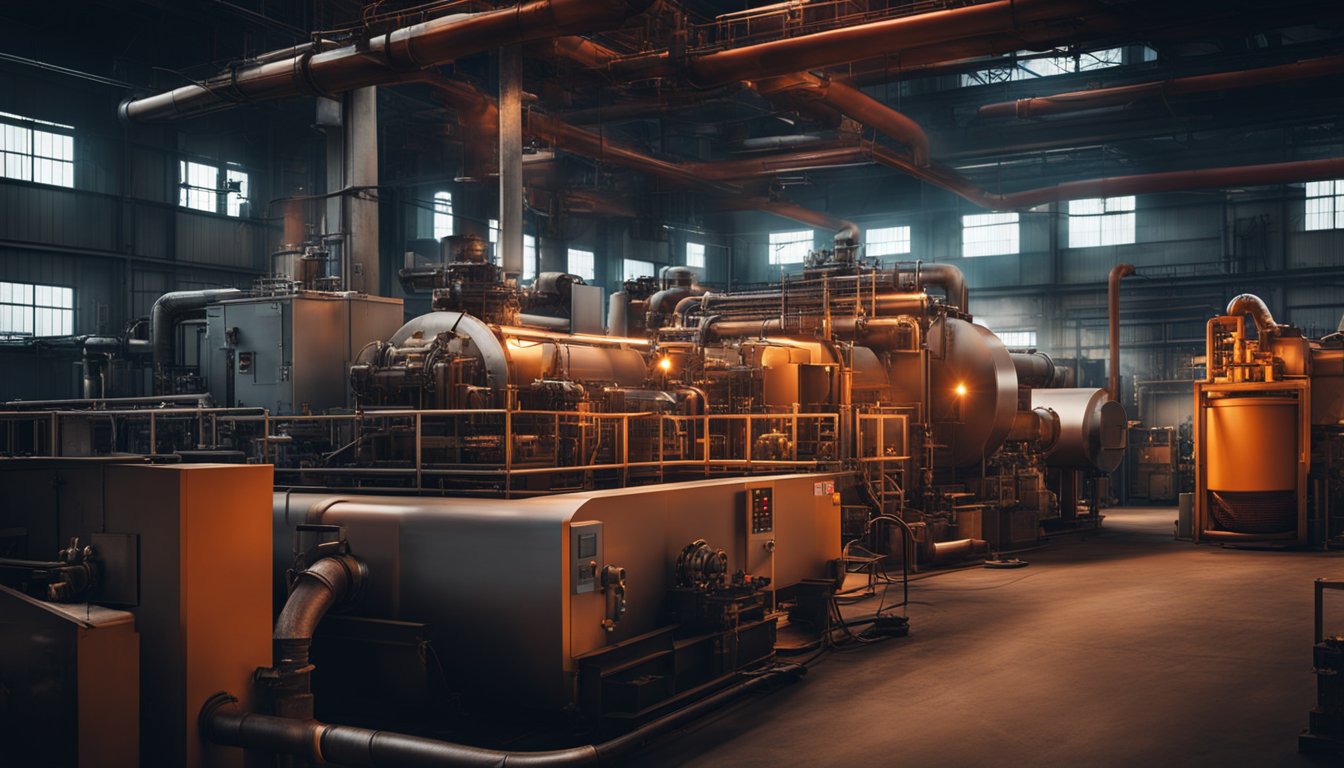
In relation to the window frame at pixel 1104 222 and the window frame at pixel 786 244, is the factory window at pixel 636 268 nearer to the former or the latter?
the window frame at pixel 786 244

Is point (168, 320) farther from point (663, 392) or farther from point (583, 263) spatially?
point (583, 263)

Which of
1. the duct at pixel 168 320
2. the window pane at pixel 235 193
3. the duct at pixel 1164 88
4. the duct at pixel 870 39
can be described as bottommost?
the duct at pixel 168 320

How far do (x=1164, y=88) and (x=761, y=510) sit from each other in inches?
753

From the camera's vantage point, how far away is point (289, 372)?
16.7 meters

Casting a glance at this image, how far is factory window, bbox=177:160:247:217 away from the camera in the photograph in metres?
27.6

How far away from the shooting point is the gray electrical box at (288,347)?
55.1ft

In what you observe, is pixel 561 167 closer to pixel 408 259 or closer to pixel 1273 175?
pixel 408 259

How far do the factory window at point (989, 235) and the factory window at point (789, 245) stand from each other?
17.5 ft

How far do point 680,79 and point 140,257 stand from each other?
14355 millimetres

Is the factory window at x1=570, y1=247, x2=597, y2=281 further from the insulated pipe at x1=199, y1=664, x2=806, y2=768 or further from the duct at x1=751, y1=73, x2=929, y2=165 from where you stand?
the insulated pipe at x1=199, y1=664, x2=806, y2=768

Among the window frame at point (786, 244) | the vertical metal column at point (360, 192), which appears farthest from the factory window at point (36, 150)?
the window frame at point (786, 244)

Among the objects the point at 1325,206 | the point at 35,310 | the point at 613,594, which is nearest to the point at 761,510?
the point at 613,594

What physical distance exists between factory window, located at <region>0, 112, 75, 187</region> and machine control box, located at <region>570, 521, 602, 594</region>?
71.3ft

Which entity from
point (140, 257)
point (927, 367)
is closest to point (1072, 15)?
point (927, 367)
